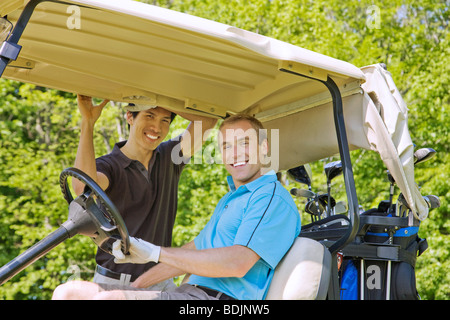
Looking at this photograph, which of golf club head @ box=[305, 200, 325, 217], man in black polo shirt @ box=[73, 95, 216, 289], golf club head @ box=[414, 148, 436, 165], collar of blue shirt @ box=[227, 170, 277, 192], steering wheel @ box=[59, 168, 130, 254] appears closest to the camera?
steering wheel @ box=[59, 168, 130, 254]

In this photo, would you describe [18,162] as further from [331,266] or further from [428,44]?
[331,266]

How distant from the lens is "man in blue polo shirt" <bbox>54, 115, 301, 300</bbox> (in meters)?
2.69

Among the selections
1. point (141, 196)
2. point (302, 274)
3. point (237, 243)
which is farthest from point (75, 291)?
point (141, 196)

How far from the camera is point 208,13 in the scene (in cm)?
1416

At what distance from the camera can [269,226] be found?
2773mm

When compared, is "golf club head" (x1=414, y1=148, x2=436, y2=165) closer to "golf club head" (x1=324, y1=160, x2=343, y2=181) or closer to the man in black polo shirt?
"golf club head" (x1=324, y1=160, x2=343, y2=181)

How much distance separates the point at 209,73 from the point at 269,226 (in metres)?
1.15

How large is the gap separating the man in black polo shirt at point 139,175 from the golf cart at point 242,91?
0.50 ft

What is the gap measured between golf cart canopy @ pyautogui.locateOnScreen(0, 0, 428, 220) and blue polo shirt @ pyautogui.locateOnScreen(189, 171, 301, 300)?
57 cm

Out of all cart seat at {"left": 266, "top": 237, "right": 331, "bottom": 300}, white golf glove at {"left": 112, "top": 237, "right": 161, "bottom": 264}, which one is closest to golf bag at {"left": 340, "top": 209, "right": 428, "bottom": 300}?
cart seat at {"left": 266, "top": 237, "right": 331, "bottom": 300}

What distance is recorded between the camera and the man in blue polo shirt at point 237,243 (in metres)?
2.69

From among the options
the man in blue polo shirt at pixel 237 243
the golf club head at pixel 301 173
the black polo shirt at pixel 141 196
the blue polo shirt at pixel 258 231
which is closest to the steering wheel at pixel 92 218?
the man in blue polo shirt at pixel 237 243

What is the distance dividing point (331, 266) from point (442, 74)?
9.96 m
